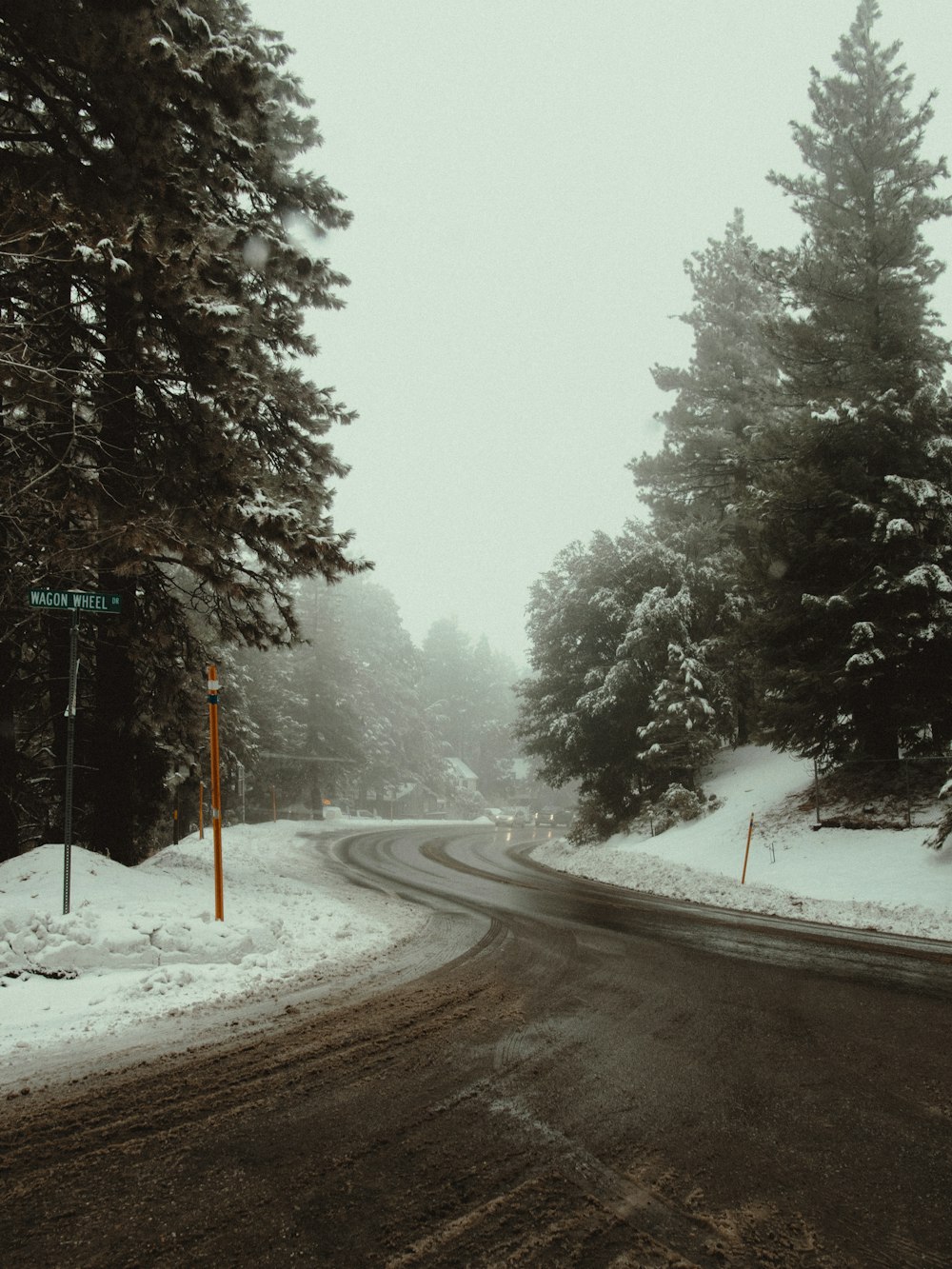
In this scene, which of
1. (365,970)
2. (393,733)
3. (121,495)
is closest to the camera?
(365,970)

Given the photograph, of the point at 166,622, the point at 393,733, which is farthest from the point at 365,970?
the point at 393,733

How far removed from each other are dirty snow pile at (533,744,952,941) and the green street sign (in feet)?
31.4

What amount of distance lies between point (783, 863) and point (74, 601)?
41.8 feet

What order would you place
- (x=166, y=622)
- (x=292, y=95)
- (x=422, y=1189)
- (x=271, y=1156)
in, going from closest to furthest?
1. (x=422, y=1189)
2. (x=271, y=1156)
3. (x=166, y=622)
4. (x=292, y=95)

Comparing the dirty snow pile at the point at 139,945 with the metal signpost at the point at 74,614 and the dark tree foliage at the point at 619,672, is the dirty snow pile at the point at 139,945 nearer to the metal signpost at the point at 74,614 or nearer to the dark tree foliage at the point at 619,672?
the metal signpost at the point at 74,614

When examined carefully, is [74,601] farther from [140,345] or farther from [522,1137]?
[522,1137]

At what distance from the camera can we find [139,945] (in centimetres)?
620

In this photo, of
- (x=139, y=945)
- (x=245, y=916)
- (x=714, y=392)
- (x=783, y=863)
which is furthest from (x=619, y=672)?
(x=139, y=945)

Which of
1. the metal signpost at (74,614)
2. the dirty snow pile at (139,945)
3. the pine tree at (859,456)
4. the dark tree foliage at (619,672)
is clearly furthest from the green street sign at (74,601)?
the dark tree foliage at (619,672)

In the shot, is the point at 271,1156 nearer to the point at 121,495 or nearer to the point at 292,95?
the point at 121,495

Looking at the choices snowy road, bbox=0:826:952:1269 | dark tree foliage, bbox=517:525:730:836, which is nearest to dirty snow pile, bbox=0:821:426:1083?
snowy road, bbox=0:826:952:1269

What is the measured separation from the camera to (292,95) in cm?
1145

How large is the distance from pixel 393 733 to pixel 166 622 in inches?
1902

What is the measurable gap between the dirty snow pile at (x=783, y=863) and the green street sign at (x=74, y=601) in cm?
958
